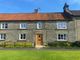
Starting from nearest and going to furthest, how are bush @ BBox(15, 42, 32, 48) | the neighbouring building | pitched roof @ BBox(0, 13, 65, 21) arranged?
bush @ BBox(15, 42, 32, 48) < the neighbouring building < pitched roof @ BBox(0, 13, 65, 21)

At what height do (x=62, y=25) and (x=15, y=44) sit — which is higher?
(x=62, y=25)

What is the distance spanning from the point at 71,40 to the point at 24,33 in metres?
10.0

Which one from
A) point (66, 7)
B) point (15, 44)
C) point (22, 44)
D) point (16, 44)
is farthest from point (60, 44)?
point (66, 7)

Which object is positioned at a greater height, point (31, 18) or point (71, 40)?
point (31, 18)

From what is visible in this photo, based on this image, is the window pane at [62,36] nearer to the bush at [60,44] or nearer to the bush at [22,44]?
the bush at [60,44]

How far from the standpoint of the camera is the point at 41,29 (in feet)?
159

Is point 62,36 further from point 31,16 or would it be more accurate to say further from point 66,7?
point 31,16

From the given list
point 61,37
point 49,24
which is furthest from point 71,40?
point 49,24

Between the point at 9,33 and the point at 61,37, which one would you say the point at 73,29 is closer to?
the point at 61,37

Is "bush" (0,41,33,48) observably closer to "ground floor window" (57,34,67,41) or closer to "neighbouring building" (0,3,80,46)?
"neighbouring building" (0,3,80,46)

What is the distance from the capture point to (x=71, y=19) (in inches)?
1905

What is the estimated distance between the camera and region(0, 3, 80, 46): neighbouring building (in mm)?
48188

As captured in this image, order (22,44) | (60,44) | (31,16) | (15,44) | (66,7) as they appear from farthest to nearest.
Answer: (66,7) → (31,16) → (60,44) → (15,44) → (22,44)

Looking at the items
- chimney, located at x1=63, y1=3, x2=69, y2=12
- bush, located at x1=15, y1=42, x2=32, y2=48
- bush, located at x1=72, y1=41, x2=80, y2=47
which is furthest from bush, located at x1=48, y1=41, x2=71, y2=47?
chimney, located at x1=63, y1=3, x2=69, y2=12
